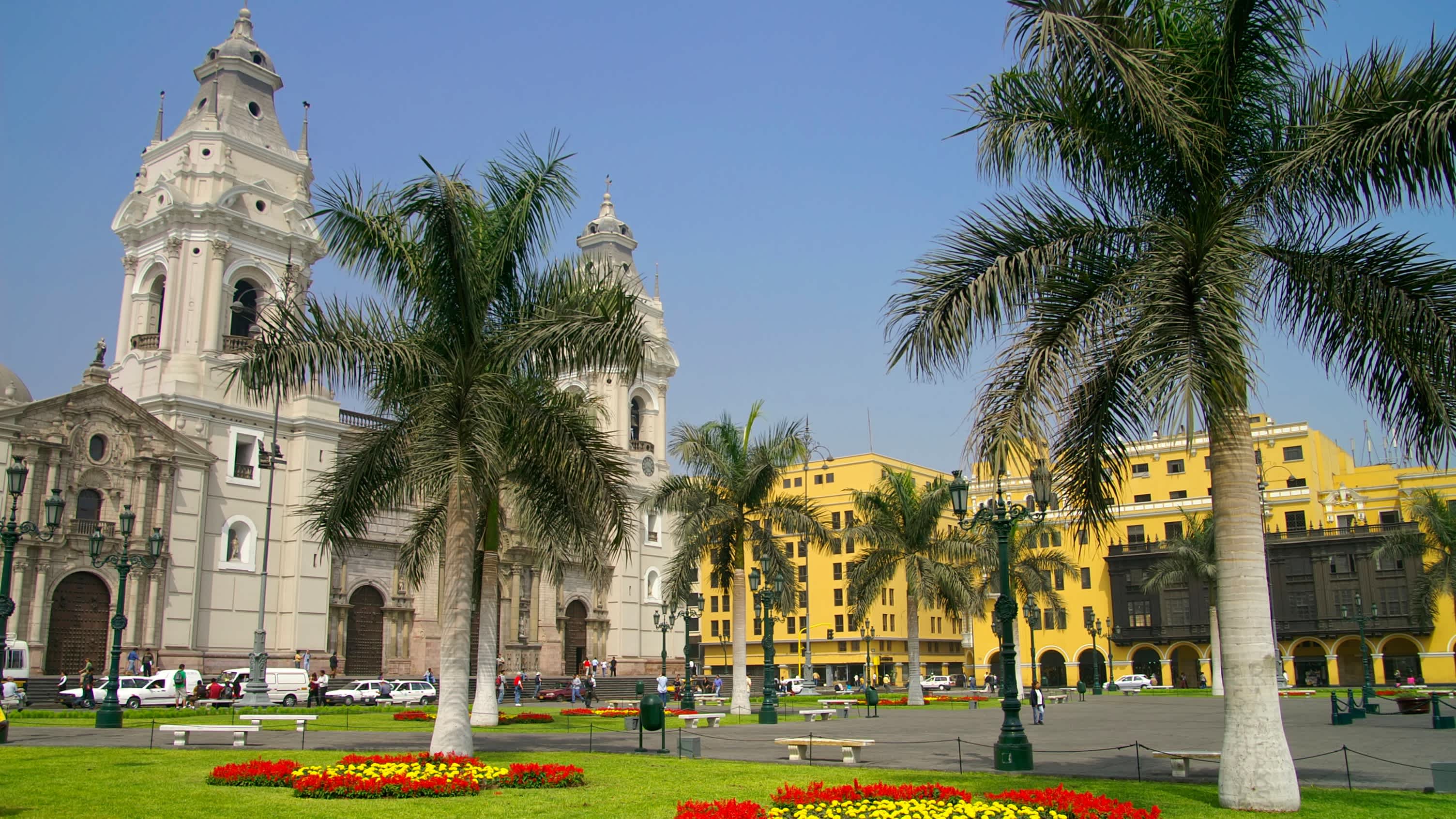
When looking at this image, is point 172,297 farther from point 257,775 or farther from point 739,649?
point 257,775

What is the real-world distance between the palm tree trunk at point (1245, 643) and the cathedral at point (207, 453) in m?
30.9

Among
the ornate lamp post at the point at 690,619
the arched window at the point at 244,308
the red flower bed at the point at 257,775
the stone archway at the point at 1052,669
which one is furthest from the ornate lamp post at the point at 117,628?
the stone archway at the point at 1052,669

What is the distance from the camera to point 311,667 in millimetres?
46531

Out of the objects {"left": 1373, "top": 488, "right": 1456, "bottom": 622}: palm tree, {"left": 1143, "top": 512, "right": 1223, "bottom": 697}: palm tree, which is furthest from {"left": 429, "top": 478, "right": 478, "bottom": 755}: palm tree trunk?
{"left": 1373, "top": 488, "right": 1456, "bottom": 622}: palm tree

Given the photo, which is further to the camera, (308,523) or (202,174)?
(202,174)

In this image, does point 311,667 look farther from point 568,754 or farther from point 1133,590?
point 1133,590

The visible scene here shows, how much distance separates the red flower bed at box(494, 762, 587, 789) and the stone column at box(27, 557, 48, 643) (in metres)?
33.5

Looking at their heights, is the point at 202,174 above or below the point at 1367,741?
above

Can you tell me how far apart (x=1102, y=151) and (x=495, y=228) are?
905 cm

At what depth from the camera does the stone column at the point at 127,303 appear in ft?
158

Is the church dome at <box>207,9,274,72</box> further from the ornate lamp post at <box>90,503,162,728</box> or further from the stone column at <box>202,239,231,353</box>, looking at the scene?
the ornate lamp post at <box>90,503,162,728</box>

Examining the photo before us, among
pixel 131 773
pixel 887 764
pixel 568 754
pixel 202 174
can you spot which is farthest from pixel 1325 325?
pixel 202 174

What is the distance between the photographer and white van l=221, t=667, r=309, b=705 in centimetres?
4019

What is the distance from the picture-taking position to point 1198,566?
5225 cm
